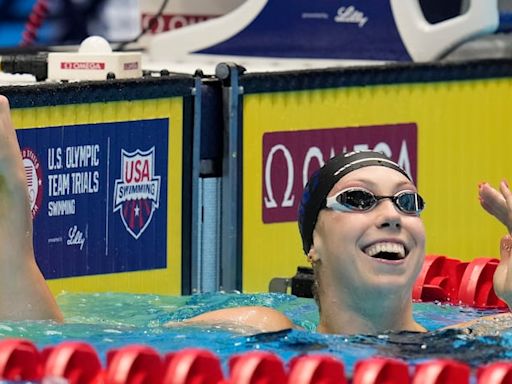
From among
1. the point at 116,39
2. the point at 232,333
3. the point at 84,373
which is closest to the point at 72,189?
the point at 232,333

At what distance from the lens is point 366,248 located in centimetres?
443

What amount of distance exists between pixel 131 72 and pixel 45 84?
816 millimetres

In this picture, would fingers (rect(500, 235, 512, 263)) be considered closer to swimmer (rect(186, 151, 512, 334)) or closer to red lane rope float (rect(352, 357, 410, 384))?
swimmer (rect(186, 151, 512, 334))

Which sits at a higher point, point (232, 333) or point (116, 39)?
point (116, 39)

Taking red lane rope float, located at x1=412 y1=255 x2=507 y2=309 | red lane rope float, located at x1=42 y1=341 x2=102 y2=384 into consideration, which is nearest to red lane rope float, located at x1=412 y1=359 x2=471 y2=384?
red lane rope float, located at x1=42 y1=341 x2=102 y2=384

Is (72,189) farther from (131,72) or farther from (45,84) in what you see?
(131,72)

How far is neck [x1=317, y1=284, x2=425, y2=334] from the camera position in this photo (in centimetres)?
445

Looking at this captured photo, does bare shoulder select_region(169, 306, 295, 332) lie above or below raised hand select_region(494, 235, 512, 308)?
below

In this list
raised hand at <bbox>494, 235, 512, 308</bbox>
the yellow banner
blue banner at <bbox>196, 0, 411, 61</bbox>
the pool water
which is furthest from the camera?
blue banner at <bbox>196, 0, 411, 61</bbox>

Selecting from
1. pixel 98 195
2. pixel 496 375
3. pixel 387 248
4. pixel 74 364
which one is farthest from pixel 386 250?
pixel 98 195

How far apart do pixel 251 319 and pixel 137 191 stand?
213 centimetres

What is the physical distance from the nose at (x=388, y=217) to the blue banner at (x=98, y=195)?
2.07 meters

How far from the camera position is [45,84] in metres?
6.29

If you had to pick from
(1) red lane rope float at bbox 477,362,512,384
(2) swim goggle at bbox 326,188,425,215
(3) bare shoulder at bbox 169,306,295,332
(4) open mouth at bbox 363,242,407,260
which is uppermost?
(2) swim goggle at bbox 326,188,425,215
